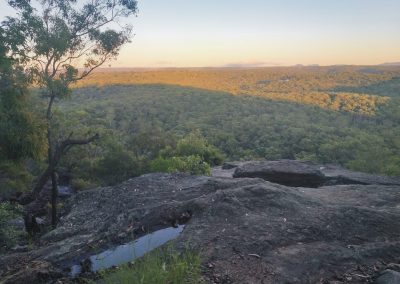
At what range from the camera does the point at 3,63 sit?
31.2 feet

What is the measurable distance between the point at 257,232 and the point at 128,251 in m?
2.30

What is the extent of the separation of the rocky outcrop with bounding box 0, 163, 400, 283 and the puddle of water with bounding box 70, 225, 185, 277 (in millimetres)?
260

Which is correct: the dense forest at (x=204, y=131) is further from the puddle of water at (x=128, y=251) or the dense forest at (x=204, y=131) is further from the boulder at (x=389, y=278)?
the boulder at (x=389, y=278)

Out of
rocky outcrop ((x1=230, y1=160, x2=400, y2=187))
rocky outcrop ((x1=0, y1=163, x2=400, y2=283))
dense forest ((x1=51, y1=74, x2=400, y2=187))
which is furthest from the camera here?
dense forest ((x1=51, y1=74, x2=400, y2=187))

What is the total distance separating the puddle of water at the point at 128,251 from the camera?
6949mm

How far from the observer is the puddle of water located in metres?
6.95

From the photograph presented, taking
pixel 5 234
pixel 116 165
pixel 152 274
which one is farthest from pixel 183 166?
pixel 152 274

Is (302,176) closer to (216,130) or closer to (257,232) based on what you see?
(257,232)

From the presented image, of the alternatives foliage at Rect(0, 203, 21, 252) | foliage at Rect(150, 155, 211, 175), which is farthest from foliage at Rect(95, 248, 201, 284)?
foliage at Rect(150, 155, 211, 175)

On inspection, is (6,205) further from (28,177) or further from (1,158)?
(28,177)

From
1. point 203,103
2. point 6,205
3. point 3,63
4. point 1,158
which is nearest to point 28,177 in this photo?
point 6,205

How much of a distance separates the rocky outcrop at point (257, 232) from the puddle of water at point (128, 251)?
26 centimetres

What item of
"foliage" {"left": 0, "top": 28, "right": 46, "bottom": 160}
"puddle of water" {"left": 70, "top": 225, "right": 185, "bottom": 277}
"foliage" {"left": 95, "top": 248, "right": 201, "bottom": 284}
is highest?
"foliage" {"left": 0, "top": 28, "right": 46, "bottom": 160}

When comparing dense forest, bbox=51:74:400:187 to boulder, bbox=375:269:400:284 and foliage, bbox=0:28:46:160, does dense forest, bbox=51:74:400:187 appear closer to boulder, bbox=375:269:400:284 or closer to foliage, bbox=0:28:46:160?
foliage, bbox=0:28:46:160
